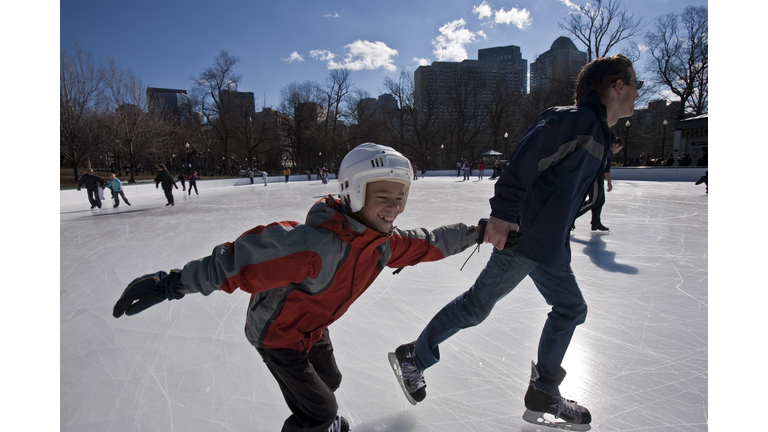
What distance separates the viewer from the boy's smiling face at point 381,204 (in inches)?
52.9

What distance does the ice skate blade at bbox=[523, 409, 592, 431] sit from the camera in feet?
4.91

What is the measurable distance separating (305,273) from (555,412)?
1.26 m

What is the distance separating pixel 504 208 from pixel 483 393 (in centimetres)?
100

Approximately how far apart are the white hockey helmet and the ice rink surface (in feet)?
3.42

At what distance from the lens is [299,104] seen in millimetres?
42938

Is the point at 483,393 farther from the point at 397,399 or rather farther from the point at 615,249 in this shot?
the point at 615,249

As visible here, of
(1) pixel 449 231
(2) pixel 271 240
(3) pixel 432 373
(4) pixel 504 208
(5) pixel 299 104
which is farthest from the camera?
(5) pixel 299 104

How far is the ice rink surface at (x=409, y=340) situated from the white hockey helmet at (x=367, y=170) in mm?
1043

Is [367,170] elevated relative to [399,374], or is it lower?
elevated

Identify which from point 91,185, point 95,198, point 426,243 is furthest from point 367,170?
point 95,198

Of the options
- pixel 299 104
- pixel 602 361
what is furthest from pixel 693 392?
pixel 299 104

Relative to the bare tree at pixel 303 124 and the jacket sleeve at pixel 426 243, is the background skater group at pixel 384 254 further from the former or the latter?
the bare tree at pixel 303 124

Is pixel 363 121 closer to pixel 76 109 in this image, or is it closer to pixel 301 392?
pixel 76 109

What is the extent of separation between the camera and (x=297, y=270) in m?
1.18
